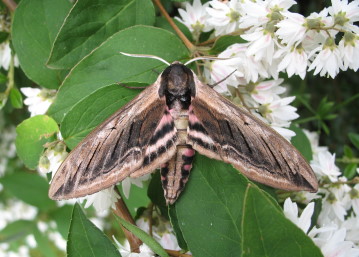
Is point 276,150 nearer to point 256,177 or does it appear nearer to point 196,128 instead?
point 256,177

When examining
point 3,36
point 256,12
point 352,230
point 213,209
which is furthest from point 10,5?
point 352,230

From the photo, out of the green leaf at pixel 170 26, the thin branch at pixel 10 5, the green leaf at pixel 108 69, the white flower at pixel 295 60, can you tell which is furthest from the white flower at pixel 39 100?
the white flower at pixel 295 60

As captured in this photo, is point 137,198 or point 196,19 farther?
point 137,198

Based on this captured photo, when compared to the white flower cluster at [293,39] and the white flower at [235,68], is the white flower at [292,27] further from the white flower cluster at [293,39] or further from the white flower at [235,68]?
the white flower at [235,68]

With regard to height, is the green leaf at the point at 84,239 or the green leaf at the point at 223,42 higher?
the green leaf at the point at 223,42

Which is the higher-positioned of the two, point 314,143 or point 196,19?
point 196,19

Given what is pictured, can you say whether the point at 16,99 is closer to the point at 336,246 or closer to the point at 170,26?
the point at 170,26
